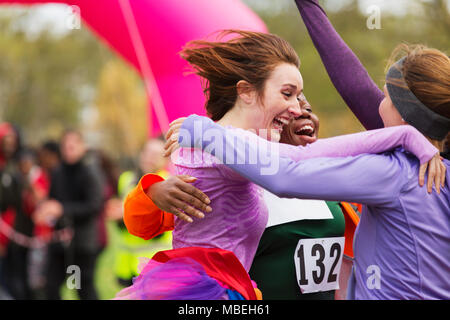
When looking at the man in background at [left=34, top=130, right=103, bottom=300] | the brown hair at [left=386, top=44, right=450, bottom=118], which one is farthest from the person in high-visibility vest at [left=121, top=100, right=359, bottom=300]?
the man in background at [left=34, top=130, right=103, bottom=300]

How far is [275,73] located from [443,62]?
1.89 feet

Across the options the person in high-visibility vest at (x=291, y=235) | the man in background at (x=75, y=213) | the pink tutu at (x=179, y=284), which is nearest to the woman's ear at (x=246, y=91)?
the person in high-visibility vest at (x=291, y=235)

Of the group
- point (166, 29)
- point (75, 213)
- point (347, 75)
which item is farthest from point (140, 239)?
point (347, 75)

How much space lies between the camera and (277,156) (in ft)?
5.73

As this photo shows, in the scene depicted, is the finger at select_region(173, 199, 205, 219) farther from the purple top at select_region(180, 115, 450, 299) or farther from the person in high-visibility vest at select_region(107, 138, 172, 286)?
the person in high-visibility vest at select_region(107, 138, 172, 286)

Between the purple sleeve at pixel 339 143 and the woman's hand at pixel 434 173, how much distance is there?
2 centimetres

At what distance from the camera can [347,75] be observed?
2.38 meters

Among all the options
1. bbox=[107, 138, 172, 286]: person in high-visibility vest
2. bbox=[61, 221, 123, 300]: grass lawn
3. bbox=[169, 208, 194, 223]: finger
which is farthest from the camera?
bbox=[61, 221, 123, 300]: grass lawn

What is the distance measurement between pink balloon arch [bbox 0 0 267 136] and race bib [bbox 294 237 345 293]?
2992 millimetres

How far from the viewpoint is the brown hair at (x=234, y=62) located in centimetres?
217

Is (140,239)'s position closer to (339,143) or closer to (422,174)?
(339,143)

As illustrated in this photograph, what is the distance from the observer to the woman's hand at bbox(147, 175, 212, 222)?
1.92 m

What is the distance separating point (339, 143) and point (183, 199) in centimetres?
53

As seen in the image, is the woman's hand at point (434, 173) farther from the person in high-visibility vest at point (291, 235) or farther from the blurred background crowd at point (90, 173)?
the person in high-visibility vest at point (291, 235)
